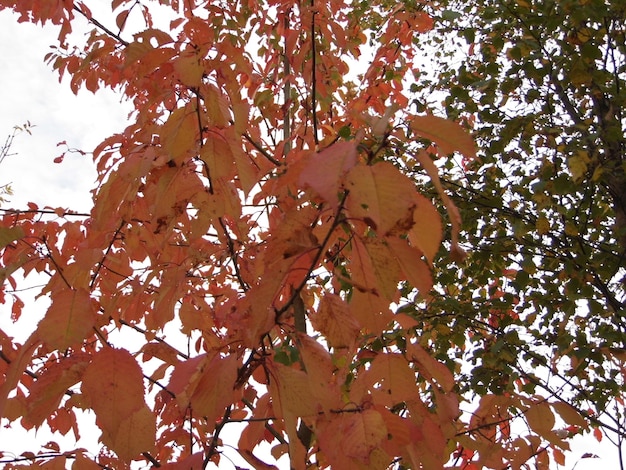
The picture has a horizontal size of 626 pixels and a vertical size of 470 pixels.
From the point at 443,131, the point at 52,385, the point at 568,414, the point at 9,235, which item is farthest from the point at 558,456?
the point at 9,235

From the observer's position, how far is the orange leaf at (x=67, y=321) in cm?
81

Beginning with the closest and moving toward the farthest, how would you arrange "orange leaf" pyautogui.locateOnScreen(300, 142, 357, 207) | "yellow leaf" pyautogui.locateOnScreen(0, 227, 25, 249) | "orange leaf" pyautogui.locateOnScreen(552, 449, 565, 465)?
"orange leaf" pyautogui.locateOnScreen(300, 142, 357, 207) < "yellow leaf" pyautogui.locateOnScreen(0, 227, 25, 249) < "orange leaf" pyautogui.locateOnScreen(552, 449, 565, 465)

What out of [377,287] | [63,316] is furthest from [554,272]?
[63,316]

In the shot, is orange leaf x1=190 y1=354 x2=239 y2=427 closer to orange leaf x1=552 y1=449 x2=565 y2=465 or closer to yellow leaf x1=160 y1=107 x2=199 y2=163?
yellow leaf x1=160 y1=107 x2=199 y2=163

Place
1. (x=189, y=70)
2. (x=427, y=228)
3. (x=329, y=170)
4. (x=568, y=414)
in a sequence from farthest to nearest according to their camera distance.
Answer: (x=568, y=414), (x=189, y=70), (x=427, y=228), (x=329, y=170)

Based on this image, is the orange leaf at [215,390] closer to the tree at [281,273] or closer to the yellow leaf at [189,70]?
the tree at [281,273]

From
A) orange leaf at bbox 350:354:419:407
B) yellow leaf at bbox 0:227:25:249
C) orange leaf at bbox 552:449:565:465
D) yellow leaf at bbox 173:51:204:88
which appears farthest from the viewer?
orange leaf at bbox 552:449:565:465

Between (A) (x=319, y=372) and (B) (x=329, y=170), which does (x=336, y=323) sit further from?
(B) (x=329, y=170)

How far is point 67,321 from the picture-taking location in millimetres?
831

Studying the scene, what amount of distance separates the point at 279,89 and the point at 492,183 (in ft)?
3.56

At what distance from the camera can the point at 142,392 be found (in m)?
0.82

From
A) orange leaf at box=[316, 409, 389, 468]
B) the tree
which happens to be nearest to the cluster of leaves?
the tree

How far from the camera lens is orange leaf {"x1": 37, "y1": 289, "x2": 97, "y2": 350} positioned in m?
0.81

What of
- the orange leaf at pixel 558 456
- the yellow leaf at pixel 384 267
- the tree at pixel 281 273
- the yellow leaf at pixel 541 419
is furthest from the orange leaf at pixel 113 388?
the orange leaf at pixel 558 456
